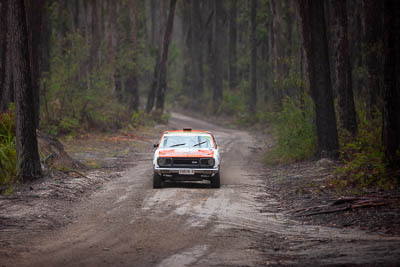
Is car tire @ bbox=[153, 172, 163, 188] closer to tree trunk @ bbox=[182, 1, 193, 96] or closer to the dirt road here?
the dirt road

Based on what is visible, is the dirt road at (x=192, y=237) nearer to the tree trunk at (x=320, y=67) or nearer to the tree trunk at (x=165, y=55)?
the tree trunk at (x=320, y=67)

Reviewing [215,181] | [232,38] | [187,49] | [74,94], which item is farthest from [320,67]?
[187,49]

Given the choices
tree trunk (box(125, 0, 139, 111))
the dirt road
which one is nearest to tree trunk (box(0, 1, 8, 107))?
the dirt road

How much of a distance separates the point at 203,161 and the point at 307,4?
7295mm

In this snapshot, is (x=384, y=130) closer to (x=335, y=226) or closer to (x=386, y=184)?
(x=386, y=184)

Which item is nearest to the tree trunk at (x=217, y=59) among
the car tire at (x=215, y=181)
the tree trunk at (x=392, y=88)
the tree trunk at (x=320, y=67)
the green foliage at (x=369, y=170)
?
the tree trunk at (x=320, y=67)

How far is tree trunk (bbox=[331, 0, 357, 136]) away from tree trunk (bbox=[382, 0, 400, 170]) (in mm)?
7336

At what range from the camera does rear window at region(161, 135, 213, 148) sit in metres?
15.6

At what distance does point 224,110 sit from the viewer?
5331 centimetres

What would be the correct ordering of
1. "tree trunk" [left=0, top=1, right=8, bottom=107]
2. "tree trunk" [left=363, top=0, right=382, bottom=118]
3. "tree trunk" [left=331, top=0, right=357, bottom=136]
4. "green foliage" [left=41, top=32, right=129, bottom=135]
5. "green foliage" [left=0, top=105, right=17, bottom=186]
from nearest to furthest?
"green foliage" [left=0, top=105, right=17, bottom=186] → "tree trunk" [left=0, top=1, right=8, bottom=107] → "tree trunk" [left=331, top=0, right=357, bottom=136] → "tree trunk" [left=363, top=0, right=382, bottom=118] → "green foliage" [left=41, top=32, right=129, bottom=135]

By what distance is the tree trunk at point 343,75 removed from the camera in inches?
787

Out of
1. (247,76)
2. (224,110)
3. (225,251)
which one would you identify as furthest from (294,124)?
(247,76)

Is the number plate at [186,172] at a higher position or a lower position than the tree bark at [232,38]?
lower

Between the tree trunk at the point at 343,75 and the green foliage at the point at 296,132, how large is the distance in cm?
137
